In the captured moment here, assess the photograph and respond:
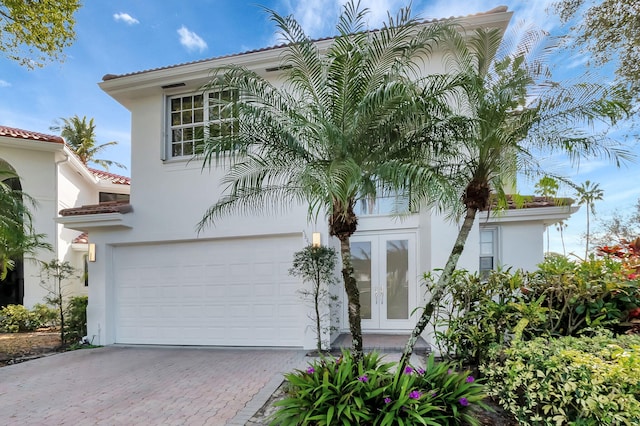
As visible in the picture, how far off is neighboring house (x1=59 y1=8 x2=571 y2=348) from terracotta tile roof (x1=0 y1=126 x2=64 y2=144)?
7.17 m

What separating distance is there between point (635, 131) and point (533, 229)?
4367 mm

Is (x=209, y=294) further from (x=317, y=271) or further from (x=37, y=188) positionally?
(x=37, y=188)

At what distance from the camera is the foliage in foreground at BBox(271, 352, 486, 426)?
3.75m

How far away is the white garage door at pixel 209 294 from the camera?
8.55 metres

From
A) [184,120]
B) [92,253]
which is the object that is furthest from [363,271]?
[92,253]

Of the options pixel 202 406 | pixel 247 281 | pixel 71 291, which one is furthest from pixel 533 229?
pixel 71 291

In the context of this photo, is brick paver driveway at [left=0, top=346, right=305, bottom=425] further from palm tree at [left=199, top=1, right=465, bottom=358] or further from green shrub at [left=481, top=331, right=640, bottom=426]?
A: green shrub at [left=481, top=331, right=640, bottom=426]

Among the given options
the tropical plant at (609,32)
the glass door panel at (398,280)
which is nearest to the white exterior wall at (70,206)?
the glass door panel at (398,280)

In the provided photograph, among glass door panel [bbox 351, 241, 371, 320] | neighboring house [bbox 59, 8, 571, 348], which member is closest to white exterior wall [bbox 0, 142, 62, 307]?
neighboring house [bbox 59, 8, 571, 348]

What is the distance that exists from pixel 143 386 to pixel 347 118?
238 inches

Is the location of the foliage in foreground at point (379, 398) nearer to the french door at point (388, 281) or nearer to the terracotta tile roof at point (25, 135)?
the french door at point (388, 281)

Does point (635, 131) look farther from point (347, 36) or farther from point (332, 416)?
point (332, 416)

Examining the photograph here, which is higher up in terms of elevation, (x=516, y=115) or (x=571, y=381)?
(x=516, y=115)

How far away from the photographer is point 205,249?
9102 mm
